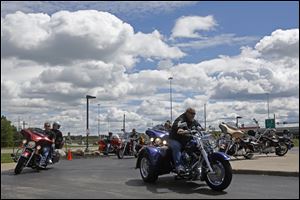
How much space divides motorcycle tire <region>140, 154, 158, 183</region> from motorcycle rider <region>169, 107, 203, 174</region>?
29.7 inches

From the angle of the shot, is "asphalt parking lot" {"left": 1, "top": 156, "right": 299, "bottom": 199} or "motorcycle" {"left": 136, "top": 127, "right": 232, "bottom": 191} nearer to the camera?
"asphalt parking lot" {"left": 1, "top": 156, "right": 299, "bottom": 199}

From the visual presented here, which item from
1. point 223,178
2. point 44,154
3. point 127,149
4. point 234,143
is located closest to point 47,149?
point 44,154

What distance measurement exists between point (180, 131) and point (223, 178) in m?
1.42

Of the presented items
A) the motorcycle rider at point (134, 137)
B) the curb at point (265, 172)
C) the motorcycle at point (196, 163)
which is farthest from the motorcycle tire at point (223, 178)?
the motorcycle rider at point (134, 137)

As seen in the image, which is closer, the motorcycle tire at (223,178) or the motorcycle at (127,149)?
the motorcycle tire at (223,178)

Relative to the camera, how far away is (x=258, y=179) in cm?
1155

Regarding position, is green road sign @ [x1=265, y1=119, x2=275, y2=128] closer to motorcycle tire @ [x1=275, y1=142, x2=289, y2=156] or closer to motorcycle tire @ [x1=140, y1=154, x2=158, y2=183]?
motorcycle tire @ [x1=275, y1=142, x2=289, y2=156]

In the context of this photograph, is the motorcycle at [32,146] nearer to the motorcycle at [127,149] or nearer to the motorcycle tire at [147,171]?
the motorcycle tire at [147,171]

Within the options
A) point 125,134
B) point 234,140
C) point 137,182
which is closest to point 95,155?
point 125,134

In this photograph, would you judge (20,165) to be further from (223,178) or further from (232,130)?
(232,130)

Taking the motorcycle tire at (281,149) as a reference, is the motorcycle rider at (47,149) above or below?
above

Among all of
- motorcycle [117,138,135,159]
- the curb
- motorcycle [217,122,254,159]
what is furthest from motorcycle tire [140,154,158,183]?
motorcycle [117,138,135,159]

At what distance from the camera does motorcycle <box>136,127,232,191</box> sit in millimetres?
9829

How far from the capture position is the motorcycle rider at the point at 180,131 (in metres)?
10.7
